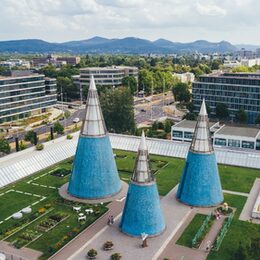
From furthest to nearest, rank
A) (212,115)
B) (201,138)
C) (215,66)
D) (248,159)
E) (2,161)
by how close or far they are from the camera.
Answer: (215,66)
(212,115)
(248,159)
(2,161)
(201,138)

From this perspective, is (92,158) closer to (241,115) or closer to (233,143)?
(233,143)

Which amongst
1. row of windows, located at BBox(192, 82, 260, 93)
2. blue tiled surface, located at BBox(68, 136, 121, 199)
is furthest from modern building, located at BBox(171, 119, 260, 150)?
blue tiled surface, located at BBox(68, 136, 121, 199)

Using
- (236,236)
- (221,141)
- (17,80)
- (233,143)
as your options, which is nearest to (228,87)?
(221,141)

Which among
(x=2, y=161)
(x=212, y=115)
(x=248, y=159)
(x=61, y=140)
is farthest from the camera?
(x=212, y=115)

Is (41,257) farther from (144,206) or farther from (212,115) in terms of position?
(212,115)

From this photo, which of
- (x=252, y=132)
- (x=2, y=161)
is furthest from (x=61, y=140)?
(x=252, y=132)

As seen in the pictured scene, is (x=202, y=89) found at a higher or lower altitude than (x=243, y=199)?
higher
